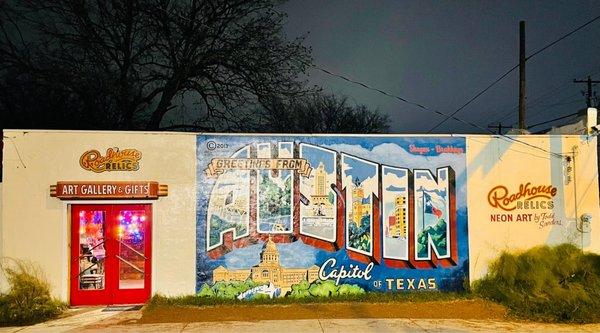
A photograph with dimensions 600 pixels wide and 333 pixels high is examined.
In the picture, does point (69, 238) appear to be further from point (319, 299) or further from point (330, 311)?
point (330, 311)

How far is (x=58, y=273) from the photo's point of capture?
11.0m

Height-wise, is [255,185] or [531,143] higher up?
[531,143]

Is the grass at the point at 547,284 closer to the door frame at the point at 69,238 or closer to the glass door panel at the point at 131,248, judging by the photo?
the door frame at the point at 69,238

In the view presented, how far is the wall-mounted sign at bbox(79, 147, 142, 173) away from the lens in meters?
11.2

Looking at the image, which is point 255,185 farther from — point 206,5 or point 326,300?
point 206,5

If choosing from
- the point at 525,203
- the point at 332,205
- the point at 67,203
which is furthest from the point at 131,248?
the point at 525,203

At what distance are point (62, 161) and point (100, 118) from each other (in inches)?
484

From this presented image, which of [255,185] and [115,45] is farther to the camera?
[115,45]

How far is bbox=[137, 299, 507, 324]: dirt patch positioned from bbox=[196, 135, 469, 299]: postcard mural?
2.10 feet

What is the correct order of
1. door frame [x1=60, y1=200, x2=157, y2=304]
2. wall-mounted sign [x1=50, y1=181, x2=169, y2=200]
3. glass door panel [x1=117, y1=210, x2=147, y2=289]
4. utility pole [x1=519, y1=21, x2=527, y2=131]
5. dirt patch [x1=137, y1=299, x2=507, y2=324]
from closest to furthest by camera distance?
dirt patch [x1=137, y1=299, x2=507, y2=324]
wall-mounted sign [x1=50, y1=181, x2=169, y2=200]
door frame [x1=60, y1=200, x2=157, y2=304]
glass door panel [x1=117, y1=210, x2=147, y2=289]
utility pole [x1=519, y1=21, x2=527, y2=131]

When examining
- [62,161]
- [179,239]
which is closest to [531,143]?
[179,239]

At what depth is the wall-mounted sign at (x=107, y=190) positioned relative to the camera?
35.9 ft

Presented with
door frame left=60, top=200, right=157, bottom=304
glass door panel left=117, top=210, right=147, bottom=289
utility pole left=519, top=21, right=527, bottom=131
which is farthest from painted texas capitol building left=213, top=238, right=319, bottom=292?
utility pole left=519, top=21, right=527, bottom=131

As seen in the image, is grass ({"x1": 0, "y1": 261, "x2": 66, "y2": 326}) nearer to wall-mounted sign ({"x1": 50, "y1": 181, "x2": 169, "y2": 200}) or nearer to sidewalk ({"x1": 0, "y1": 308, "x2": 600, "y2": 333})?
sidewalk ({"x1": 0, "y1": 308, "x2": 600, "y2": 333})
